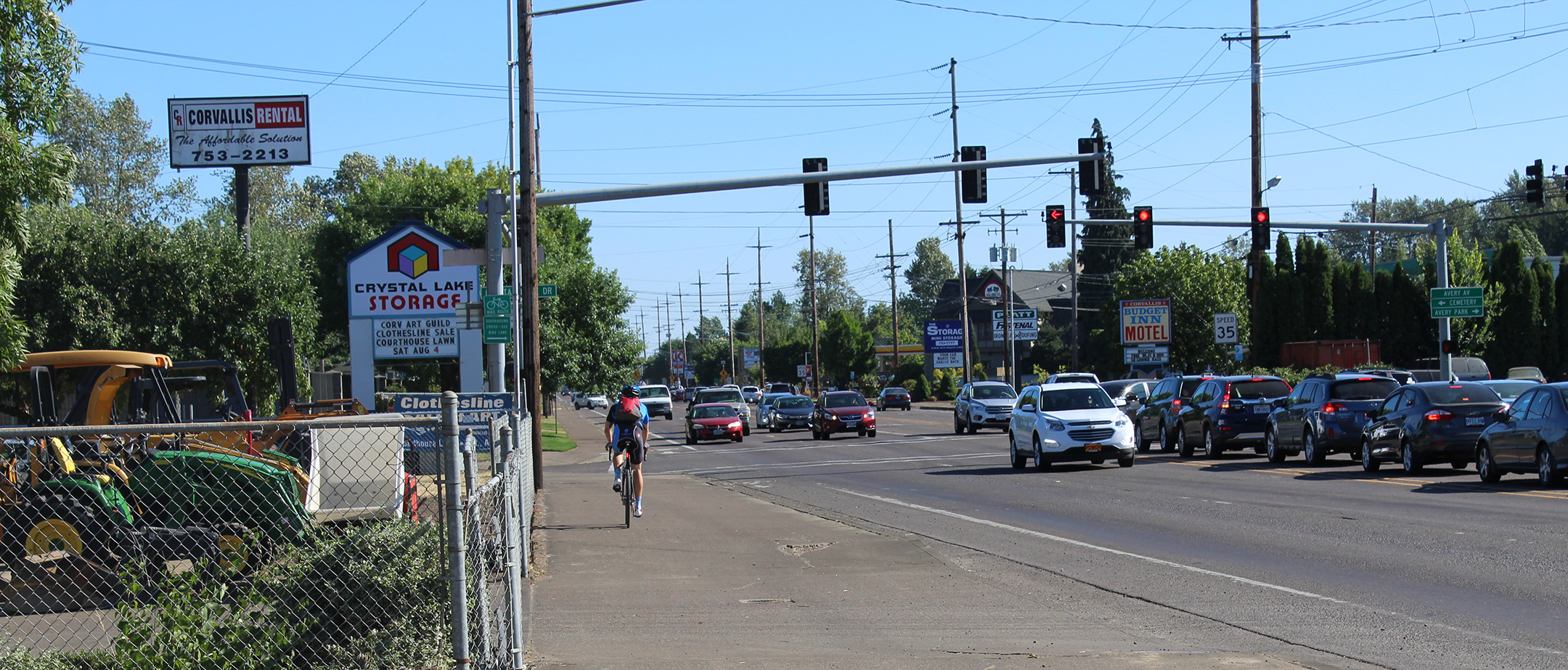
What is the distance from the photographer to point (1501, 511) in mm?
14852

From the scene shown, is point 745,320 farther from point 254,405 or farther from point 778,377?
point 254,405

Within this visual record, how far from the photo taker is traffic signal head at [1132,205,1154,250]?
3012 centimetres

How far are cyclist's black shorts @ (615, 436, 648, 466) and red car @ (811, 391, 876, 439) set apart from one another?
84.1 feet

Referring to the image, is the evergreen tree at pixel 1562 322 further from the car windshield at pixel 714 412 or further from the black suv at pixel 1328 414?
the black suv at pixel 1328 414

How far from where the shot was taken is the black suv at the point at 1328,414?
2350 cm

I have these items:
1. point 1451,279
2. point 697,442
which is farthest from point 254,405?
point 1451,279

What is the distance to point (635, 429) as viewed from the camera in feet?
55.5

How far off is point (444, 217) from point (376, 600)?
44538 millimetres

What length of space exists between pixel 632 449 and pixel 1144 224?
696 inches

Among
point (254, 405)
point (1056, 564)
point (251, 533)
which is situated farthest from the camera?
point (254, 405)

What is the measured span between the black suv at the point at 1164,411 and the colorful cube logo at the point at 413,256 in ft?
55.5

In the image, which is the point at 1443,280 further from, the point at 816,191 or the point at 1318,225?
the point at 816,191

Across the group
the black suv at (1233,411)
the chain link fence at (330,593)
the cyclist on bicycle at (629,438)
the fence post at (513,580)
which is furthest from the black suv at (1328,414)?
the fence post at (513,580)

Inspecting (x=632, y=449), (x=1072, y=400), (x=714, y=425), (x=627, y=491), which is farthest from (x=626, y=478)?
(x=714, y=425)
